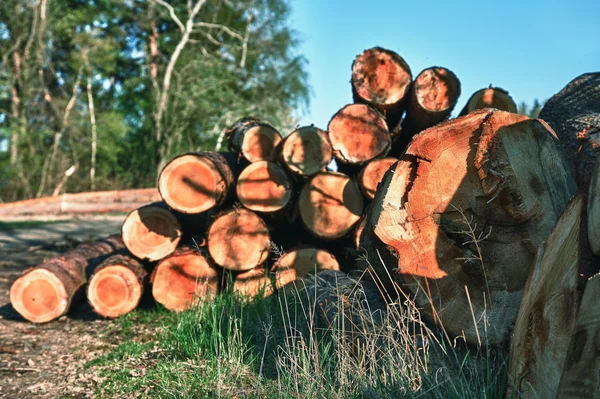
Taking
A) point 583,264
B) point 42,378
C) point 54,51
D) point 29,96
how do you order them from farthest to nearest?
point 54,51, point 29,96, point 42,378, point 583,264

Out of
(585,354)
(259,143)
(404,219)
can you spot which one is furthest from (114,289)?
(585,354)

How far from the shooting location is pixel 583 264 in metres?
2.01

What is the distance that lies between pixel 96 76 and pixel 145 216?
73.9 feet

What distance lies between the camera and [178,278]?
5395mm

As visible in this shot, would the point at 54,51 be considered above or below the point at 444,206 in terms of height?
above

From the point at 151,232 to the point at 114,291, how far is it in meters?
0.61

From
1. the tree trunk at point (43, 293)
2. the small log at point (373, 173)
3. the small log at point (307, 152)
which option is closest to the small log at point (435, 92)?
the small log at point (373, 173)

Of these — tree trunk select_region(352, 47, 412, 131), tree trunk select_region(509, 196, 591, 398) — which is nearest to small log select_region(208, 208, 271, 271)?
tree trunk select_region(352, 47, 412, 131)

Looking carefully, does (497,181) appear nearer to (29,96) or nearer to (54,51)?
(29,96)

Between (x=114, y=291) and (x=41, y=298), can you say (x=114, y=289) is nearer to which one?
(x=114, y=291)

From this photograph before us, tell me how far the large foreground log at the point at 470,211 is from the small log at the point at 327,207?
6.69ft

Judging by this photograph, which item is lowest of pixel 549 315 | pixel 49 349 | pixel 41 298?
pixel 49 349

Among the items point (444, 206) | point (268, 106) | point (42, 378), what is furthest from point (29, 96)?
point (444, 206)

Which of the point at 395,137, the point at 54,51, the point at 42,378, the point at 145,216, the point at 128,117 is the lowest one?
the point at 42,378
